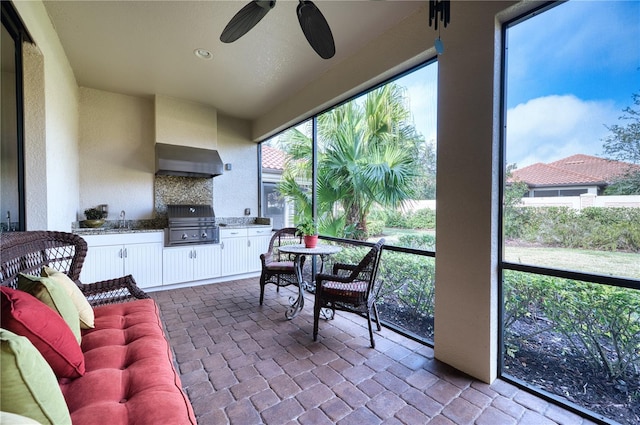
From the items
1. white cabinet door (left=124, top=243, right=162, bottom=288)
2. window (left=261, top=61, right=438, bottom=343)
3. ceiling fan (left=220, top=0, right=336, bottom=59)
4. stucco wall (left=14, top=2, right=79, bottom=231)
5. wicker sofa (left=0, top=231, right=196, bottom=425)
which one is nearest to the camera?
wicker sofa (left=0, top=231, right=196, bottom=425)

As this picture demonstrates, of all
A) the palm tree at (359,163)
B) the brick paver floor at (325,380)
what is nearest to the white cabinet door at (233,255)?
the palm tree at (359,163)

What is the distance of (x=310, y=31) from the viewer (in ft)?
5.58

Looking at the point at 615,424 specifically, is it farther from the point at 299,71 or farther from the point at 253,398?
Result: the point at 299,71

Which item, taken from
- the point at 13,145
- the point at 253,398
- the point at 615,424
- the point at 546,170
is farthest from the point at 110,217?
the point at 615,424

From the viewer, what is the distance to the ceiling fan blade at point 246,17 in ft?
5.25

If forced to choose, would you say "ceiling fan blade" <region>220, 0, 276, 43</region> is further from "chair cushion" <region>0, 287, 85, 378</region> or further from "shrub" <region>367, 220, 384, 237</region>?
"shrub" <region>367, 220, 384, 237</region>

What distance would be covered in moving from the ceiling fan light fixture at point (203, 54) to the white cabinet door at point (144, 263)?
2536 millimetres

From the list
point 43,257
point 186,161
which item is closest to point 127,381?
point 43,257

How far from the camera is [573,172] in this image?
1.67 metres

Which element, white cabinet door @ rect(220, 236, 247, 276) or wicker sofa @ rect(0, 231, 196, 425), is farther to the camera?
white cabinet door @ rect(220, 236, 247, 276)

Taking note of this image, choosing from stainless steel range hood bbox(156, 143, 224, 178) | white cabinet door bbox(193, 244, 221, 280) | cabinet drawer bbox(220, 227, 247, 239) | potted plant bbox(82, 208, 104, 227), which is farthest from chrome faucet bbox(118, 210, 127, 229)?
cabinet drawer bbox(220, 227, 247, 239)

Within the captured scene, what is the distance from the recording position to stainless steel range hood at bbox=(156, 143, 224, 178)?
4021 mm

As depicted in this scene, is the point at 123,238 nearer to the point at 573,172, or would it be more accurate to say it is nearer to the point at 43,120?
the point at 43,120

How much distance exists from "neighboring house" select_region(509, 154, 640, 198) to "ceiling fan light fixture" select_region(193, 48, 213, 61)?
10.2 ft
